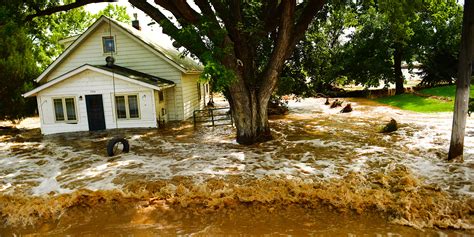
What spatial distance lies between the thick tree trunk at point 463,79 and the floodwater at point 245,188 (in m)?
0.70

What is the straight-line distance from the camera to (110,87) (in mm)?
17125

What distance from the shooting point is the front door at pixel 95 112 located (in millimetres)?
17359

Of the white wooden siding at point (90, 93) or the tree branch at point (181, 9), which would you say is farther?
the white wooden siding at point (90, 93)

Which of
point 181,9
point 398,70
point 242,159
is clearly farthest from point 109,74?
point 398,70

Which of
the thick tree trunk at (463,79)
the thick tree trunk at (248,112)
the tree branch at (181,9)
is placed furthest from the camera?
the thick tree trunk at (248,112)

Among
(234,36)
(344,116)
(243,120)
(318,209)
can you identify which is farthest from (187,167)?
(344,116)

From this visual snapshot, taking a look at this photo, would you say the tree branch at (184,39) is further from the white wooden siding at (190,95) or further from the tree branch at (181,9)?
the white wooden siding at (190,95)

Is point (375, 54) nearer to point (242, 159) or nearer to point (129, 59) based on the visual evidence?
point (129, 59)

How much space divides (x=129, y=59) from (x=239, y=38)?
936 centimetres

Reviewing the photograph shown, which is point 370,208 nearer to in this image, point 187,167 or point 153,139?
point 187,167

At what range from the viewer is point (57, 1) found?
15.6 meters

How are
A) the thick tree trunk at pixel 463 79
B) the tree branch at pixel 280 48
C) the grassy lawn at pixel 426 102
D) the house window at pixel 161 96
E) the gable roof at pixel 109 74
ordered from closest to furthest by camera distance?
the thick tree trunk at pixel 463 79, the tree branch at pixel 280 48, the gable roof at pixel 109 74, the house window at pixel 161 96, the grassy lawn at pixel 426 102

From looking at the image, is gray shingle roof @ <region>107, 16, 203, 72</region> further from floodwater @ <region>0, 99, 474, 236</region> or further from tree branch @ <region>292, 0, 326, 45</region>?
floodwater @ <region>0, 99, 474, 236</region>

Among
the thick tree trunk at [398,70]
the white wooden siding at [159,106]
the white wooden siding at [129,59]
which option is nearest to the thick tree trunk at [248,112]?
the white wooden siding at [159,106]
